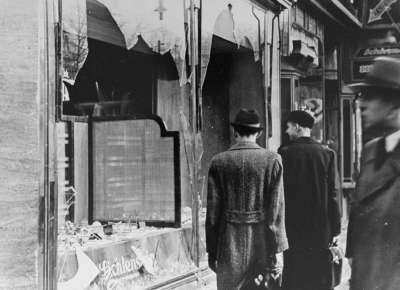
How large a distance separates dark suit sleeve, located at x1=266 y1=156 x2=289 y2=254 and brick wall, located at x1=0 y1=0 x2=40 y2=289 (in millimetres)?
1815

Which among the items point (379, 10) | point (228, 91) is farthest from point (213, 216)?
point (379, 10)

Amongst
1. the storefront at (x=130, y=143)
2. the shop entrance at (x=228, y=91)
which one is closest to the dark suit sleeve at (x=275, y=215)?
the storefront at (x=130, y=143)

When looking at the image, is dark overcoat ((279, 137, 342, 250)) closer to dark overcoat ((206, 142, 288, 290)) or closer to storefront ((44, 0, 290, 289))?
storefront ((44, 0, 290, 289))

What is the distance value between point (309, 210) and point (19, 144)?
2989 mm

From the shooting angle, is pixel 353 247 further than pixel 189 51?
No

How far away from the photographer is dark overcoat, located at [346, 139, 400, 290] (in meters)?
4.16

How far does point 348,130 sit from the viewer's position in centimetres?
1089

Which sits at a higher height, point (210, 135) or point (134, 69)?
point (134, 69)

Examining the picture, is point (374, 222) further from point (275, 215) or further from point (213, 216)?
point (213, 216)

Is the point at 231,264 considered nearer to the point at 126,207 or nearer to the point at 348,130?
the point at 126,207

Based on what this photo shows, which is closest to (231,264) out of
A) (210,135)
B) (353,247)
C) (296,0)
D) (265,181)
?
(265,181)

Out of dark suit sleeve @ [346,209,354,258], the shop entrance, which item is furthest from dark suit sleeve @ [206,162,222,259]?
the shop entrance

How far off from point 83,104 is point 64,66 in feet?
5.23

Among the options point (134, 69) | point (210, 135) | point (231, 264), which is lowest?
point (231, 264)
